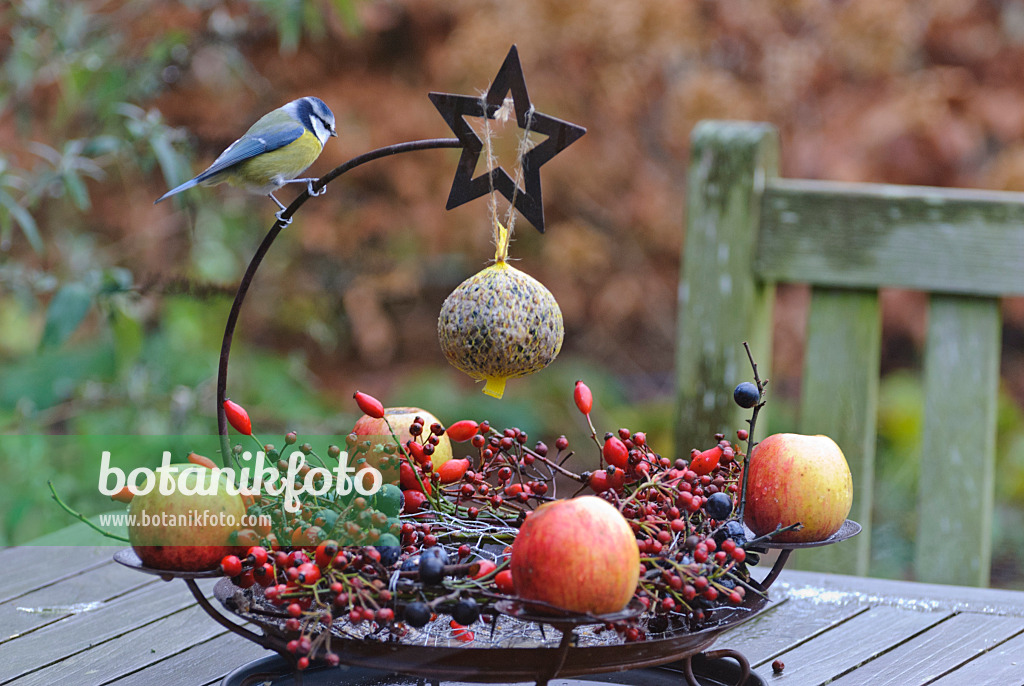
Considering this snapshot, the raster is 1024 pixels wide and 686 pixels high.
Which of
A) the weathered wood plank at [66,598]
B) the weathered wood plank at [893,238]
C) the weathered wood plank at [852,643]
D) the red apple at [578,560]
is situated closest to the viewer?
the red apple at [578,560]

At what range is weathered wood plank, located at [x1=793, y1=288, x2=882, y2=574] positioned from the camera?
1866mm

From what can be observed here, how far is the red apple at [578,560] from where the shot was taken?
2.67ft

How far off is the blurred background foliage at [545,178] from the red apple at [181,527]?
1.85 meters

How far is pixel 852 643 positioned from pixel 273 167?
927mm

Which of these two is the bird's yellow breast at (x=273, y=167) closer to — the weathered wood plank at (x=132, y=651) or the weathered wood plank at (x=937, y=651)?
the weathered wood plank at (x=132, y=651)

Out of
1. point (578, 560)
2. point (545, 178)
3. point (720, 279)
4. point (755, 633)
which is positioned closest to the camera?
point (578, 560)

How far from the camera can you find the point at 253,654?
4.23 ft

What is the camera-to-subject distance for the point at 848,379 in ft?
6.15

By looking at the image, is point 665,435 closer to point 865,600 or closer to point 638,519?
point 865,600

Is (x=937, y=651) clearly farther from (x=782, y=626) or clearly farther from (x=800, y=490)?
(x=800, y=490)

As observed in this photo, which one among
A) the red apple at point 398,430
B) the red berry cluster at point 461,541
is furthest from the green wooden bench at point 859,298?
the red apple at point 398,430

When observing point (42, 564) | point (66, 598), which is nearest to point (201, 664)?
point (66, 598)

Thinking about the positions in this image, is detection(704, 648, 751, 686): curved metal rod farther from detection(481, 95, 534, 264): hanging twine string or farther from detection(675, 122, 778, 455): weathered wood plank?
detection(675, 122, 778, 455): weathered wood plank

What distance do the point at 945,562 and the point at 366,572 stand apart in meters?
1.33
